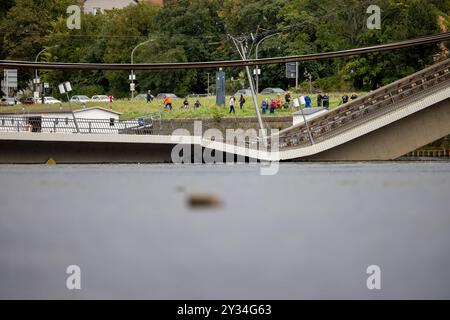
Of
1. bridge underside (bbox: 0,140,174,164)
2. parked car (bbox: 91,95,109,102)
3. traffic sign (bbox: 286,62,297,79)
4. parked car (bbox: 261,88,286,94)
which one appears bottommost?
bridge underside (bbox: 0,140,174,164)

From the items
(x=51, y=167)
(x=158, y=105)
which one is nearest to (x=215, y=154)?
(x=51, y=167)

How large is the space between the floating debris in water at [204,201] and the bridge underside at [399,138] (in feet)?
76.8

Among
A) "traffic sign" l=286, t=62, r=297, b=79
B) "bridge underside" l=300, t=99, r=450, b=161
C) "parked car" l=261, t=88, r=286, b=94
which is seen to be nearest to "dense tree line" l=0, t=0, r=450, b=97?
"parked car" l=261, t=88, r=286, b=94

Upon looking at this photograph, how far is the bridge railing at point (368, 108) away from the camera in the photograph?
6688 centimetres

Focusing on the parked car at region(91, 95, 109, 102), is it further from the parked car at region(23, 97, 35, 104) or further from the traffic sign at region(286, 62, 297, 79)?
the traffic sign at region(286, 62, 297, 79)

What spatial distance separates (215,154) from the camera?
7381 centimetres

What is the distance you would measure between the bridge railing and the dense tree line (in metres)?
21.0

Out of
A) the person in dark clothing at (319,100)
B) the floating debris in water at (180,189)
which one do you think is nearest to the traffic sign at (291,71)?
the person in dark clothing at (319,100)

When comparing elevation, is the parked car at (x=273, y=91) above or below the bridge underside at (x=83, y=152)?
above

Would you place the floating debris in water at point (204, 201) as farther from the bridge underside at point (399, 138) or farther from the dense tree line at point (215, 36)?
the dense tree line at point (215, 36)

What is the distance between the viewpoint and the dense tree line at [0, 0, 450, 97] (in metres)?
93.3

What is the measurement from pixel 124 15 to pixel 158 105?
28.0m

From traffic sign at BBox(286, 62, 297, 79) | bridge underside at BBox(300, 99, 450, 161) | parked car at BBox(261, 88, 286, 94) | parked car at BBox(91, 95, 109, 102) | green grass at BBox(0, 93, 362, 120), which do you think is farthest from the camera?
parked car at BBox(91, 95, 109, 102)
